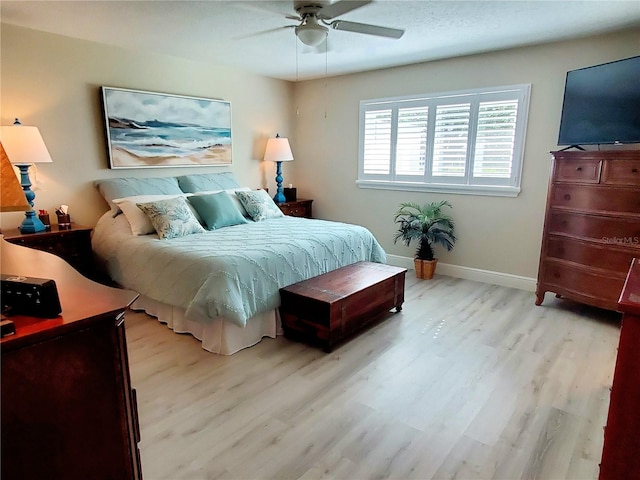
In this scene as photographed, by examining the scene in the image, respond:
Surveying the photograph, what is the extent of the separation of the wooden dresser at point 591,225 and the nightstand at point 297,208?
3040mm

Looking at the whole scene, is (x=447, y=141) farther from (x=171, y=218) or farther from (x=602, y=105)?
(x=171, y=218)

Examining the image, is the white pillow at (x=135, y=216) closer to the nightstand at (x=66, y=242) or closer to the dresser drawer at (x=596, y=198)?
the nightstand at (x=66, y=242)

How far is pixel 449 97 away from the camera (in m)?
4.25

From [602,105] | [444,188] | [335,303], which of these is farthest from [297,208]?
[602,105]

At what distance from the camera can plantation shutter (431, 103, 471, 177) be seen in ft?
13.8

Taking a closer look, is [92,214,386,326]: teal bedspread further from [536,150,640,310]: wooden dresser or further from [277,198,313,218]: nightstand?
[536,150,640,310]: wooden dresser

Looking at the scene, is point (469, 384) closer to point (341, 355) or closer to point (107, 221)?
point (341, 355)

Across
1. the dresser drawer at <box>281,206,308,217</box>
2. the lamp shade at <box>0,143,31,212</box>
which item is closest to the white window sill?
the dresser drawer at <box>281,206,308,217</box>

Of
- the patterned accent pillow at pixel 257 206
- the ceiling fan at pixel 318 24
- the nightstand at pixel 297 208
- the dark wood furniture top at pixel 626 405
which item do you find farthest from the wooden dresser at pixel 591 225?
the nightstand at pixel 297 208

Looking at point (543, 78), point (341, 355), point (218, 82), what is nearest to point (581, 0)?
point (543, 78)

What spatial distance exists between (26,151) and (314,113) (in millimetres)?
3443

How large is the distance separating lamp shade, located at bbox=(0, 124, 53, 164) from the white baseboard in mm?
3916

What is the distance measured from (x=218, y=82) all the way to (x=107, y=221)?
6.98 feet

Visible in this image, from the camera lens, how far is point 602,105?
3.06m
